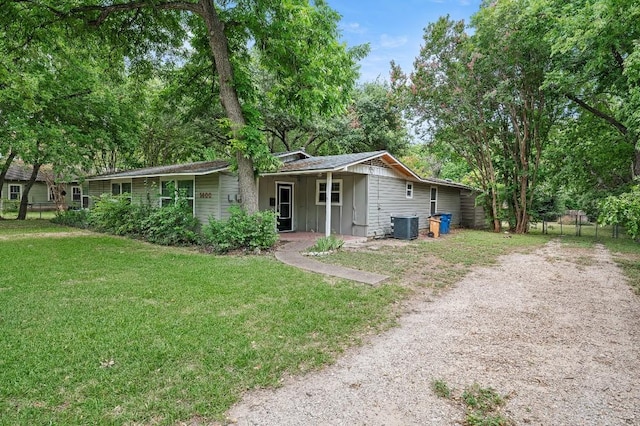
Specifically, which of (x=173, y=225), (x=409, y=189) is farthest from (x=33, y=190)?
(x=409, y=189)

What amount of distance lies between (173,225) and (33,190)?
25.6 m

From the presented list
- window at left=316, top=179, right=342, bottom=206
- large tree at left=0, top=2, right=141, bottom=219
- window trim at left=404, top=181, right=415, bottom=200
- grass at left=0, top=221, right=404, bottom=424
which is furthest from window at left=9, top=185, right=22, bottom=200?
window trim at left=404, top=181, right=415, bottom=200

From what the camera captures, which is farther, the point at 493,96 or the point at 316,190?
the point at 493,96

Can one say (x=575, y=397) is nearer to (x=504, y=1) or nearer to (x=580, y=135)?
(x=504, y=1)

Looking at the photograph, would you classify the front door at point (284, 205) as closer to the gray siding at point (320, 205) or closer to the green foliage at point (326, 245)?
the gray siding at point (320, 205)

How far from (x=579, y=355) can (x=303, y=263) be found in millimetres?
4962

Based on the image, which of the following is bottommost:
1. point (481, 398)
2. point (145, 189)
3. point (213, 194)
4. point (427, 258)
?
point (481, 398)

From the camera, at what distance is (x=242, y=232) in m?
8.70

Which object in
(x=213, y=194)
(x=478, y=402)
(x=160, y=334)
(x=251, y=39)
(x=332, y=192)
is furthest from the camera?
(x=332, y=192)

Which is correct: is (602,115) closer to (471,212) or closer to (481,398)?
(471,212)

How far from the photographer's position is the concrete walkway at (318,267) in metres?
6.09

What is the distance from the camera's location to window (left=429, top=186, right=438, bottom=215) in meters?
15.9

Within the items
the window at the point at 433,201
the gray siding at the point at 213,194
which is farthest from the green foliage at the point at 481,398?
the window at the point at 433,201

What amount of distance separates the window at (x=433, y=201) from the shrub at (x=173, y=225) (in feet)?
34.6
